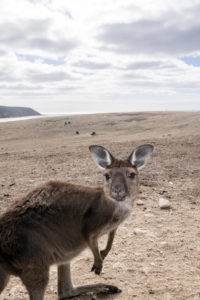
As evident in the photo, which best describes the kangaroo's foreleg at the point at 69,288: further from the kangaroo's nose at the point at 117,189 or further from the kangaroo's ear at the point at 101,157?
the kangaroo's ear at the point at 101,157

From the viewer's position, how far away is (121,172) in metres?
4.11

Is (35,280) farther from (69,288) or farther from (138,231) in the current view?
(138,231)

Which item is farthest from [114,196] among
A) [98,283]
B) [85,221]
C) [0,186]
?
[0,186]

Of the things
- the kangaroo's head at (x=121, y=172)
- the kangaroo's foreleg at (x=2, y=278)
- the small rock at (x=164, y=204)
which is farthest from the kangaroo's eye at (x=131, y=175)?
the small rock at (x=164, y=204)

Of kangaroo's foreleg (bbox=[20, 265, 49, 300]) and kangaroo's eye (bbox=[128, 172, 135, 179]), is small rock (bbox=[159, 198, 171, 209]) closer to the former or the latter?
kangaroo's eye (bbox=[128, 172, 135, 179])

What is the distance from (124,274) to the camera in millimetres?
4348

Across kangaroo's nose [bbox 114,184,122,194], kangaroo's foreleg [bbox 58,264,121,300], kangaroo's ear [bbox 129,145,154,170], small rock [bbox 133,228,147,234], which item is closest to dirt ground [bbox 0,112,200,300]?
small rock [bbox 133,228,147,234]

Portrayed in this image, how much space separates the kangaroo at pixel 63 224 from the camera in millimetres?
3105

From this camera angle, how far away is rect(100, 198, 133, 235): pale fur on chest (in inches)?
149

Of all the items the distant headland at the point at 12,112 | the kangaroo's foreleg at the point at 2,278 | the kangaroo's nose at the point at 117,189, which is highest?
the distant headland at the point at 12,112

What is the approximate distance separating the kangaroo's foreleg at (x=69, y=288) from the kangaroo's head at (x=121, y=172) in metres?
1.06

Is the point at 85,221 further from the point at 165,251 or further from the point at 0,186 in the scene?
the point at 0,186

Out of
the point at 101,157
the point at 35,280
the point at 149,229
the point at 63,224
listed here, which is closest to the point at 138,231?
the point at 149,229

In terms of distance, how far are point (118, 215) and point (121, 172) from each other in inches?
22.1
